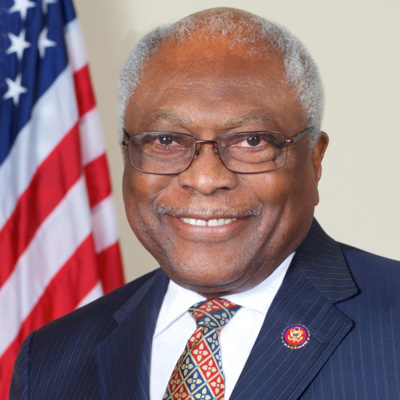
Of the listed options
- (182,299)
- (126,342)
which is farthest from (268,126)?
(126,342)

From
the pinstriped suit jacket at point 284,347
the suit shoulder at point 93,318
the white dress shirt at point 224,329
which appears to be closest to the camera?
the pinstriped suit jacket at point 284,347

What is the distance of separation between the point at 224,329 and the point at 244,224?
0.80ft

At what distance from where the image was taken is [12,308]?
2.98m

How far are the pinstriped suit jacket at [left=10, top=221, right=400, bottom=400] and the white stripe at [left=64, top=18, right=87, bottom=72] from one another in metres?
1.35

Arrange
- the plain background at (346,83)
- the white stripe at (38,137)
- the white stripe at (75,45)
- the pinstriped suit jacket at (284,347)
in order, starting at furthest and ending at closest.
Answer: the plain background at (346,83) < the white stripe at (75,45) < the white stripe at (38,137) < the pinstriped suit jacket at (284,347)

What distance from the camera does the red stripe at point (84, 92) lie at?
3.14m

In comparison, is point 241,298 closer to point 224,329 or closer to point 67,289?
point 224,329

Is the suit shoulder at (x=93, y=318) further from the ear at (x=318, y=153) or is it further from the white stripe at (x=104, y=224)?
the white stripe at (x=104, y=224)

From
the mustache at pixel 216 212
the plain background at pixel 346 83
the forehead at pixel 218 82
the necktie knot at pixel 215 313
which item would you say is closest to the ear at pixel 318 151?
the forehead at pixel 218 82

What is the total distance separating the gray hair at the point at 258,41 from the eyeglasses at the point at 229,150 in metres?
0.07

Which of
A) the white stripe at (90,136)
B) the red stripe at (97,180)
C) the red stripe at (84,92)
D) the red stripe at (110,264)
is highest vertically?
the red stripe at (84,92)

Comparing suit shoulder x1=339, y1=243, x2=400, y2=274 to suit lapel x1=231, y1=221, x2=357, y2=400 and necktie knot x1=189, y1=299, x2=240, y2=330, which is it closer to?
suit lapel x1=231, y1=221, x2=357, y2=400

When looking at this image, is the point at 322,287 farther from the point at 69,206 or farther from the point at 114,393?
the point at 69,206

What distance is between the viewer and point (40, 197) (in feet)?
9.93
